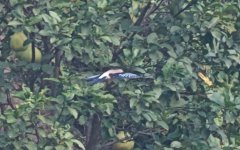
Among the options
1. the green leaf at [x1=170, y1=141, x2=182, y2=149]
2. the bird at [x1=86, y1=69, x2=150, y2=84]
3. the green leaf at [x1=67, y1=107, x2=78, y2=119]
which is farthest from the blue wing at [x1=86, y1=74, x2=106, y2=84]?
the green leaf at [x1=170, y1=141, x2=182, y2=149]

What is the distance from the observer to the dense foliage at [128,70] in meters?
3.41

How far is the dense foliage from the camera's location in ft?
11.2

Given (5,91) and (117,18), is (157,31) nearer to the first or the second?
(117,18)

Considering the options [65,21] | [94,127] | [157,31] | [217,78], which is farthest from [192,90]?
[65,21]

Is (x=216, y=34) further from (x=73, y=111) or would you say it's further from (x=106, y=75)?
(x=73, y=111)

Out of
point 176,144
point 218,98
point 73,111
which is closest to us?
point 73,111

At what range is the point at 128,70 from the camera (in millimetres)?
3629

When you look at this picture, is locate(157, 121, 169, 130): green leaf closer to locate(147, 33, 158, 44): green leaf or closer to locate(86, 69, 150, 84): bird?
locate(86, 69, 150, 84): bird

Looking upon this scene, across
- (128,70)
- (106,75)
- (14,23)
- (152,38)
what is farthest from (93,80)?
(14,23)

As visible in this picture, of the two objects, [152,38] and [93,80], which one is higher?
[152,38]

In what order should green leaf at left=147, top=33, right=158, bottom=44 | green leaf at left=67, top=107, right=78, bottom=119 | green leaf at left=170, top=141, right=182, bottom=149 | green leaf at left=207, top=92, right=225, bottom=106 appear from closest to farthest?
green leaf at left=67, top=107, right=78, bottom=119, green leaf at left=207, top=92, right=225, bottom=106, green leaf at left=147, top=33, right=158, bottom=44, green leaf at left=170, top=141, right=182, bottom=149

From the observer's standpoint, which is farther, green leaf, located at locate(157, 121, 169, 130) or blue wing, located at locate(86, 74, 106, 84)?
green leaf, located at locate(157, 121, 169, 130)

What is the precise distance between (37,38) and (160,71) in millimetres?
740

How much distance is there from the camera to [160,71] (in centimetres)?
379
